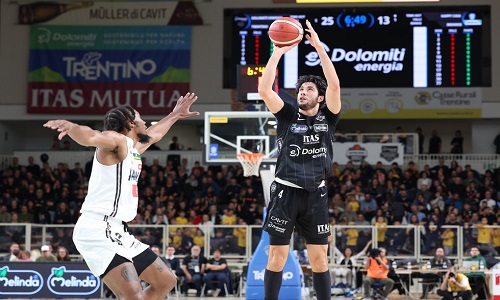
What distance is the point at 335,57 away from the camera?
26516mm

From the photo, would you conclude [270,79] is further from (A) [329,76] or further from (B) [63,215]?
(B) [63,215]

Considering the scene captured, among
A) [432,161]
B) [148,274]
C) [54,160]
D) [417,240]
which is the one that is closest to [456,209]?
[417,240]

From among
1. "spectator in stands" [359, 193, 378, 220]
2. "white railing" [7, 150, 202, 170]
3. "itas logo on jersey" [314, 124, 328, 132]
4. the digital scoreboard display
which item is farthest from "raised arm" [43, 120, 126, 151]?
"white railing" [7, 150, 202, 170]

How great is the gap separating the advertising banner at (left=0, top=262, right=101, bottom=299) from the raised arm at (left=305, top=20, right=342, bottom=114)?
36.6 ft

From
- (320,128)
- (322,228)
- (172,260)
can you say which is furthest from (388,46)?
(322,228)

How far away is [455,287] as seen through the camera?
17.4m

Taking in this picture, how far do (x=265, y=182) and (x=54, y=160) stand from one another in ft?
53.8

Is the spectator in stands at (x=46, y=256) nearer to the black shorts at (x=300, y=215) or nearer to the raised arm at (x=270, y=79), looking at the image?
the black shorts at (x=300, y=215)

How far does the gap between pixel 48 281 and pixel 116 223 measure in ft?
37.5

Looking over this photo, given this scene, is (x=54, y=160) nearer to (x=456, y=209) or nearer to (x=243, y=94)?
(x=456, y=209)

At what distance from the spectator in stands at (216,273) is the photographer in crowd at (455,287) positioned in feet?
16.1

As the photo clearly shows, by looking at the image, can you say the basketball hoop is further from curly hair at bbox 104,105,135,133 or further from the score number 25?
the score number 25

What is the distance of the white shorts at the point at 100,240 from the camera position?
6.61 metres

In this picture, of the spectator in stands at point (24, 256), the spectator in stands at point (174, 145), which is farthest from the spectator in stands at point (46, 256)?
the spectator in stands at point (174, 145)
